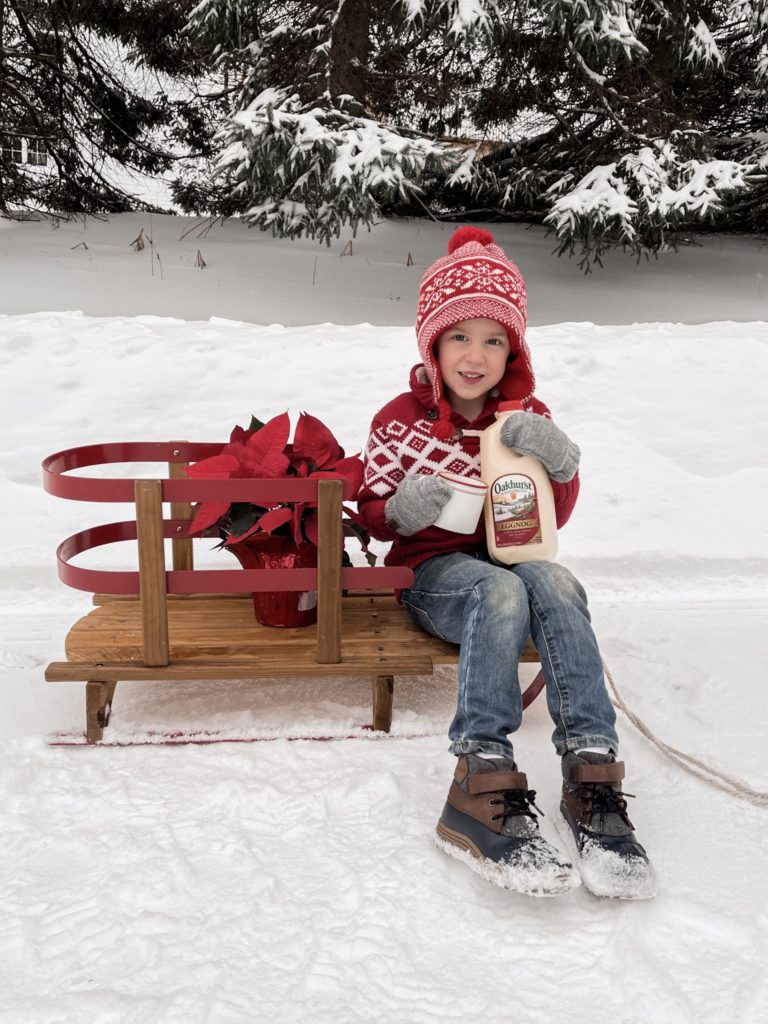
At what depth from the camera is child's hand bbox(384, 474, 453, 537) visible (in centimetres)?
215

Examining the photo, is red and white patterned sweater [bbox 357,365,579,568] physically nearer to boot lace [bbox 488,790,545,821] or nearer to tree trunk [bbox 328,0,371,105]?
boot lace [bbox 488,790,545,821]

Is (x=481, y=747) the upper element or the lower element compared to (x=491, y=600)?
lower

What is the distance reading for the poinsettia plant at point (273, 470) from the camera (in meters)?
2.16

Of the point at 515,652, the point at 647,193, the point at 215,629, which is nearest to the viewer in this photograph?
the point at 515,652

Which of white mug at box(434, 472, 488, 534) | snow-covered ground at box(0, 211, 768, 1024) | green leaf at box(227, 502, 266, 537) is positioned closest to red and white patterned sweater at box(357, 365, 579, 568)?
white mug at box(434, 472, 488, 534)

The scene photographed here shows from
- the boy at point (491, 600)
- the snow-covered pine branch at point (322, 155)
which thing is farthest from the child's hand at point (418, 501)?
the snow-covered pine branch at point (322, 155)

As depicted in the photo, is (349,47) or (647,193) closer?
(647,193)

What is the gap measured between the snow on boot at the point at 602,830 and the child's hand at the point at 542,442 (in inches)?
28.8

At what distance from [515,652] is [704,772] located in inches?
23.7

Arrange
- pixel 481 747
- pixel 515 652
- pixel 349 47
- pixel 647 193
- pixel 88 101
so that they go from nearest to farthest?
pixel 481 747, pixel 515 652, pixel 647 193, pixel 349 47, pixel 88 101

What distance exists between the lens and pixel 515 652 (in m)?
1.94

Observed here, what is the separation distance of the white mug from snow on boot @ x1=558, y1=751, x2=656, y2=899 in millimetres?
654

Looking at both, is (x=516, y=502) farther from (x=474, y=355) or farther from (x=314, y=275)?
(x=314, y=275)

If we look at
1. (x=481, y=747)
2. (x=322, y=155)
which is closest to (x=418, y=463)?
(x=481, y=747)
